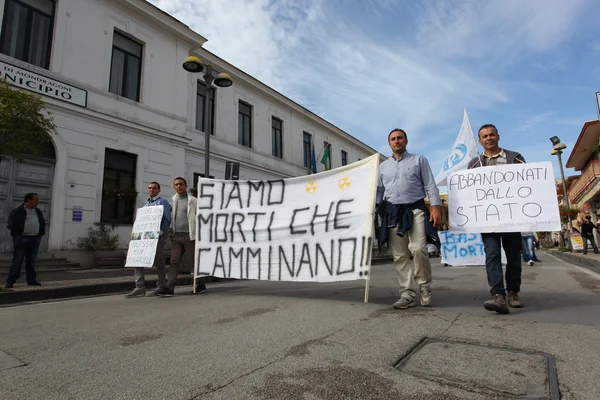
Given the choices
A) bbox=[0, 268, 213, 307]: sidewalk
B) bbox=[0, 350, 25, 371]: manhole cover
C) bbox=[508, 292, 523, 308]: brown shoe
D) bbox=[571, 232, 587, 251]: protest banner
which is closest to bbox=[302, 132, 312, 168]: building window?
bbox=[571, 232, 587, 251]: protest banner

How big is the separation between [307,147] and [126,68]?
12904 mm

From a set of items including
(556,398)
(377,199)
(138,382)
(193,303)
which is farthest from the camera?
(193,303)

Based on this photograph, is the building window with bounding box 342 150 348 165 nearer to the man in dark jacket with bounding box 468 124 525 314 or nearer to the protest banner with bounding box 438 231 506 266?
the protest banner with bounding box 438 231 506 266

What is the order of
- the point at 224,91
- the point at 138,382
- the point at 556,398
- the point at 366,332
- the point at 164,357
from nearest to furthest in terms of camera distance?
the point at 556,398 → the point at 138,382 → the point at 164,357 → the point at 366,332 → the point at 224,91

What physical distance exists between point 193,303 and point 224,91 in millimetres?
14988

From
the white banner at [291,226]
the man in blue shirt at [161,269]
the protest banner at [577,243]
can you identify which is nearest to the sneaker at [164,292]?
the man in blue shirt at [161,269]

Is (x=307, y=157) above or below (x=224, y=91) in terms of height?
below

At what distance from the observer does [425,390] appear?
1.84m

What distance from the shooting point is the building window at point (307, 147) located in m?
24.1

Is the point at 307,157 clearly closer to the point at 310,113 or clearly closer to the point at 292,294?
the point at 310,113

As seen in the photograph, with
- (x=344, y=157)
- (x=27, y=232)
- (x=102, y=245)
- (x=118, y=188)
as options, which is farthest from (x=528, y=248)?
(x=344, y=157)

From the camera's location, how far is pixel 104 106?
12.5m

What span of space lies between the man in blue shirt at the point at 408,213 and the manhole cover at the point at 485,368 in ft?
4.73

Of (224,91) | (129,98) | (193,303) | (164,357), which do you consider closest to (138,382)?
(164,357)
